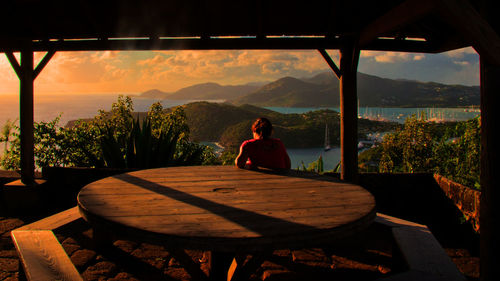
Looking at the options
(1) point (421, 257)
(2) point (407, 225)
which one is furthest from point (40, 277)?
(2) point (407, 225)

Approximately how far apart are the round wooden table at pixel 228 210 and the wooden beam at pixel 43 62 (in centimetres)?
283

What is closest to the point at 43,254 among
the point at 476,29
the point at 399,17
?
the point at 476,29

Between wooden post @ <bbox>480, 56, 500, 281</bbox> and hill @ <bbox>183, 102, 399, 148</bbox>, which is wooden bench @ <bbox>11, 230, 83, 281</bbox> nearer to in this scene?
wooden post @ <bbox>480, 56, 500, 281</bbox>

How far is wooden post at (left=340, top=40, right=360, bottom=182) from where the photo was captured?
13.3 ft

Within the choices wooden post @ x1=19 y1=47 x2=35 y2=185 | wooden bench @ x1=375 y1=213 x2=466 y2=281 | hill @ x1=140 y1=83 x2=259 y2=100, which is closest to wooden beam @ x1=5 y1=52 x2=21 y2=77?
wooden post @ x1=19 y1=47 x2=35 y2=185

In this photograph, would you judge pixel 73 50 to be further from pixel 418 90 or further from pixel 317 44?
pixel 418 90

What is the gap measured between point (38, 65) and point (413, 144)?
25.7 feet

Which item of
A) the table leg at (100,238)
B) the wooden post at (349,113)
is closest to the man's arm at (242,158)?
the table leg at (100,238)

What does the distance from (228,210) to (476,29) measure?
1.63 m

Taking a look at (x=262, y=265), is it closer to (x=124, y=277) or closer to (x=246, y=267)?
(x=246, y=267)

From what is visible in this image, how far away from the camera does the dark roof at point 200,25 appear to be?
4059 millimetres

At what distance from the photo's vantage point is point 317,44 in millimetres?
4176

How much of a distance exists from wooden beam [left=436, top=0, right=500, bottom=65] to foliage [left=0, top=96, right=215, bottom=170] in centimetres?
346

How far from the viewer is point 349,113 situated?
13.4 ft
